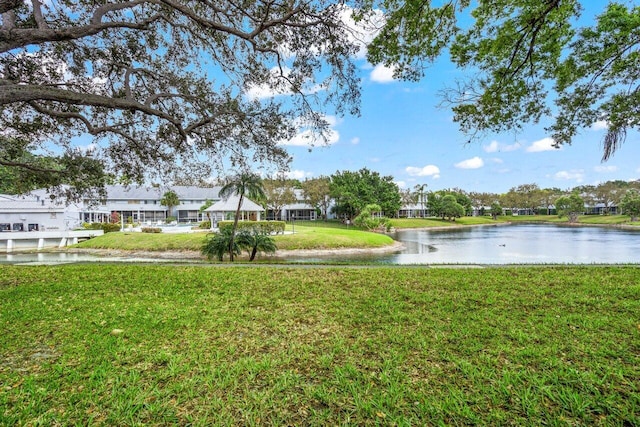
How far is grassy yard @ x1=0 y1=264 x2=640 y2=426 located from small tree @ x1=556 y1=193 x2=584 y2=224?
221 feet

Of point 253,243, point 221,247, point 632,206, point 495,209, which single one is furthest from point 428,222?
point 221,247

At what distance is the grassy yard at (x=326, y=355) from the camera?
2086 mm

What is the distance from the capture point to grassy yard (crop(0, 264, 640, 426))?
209 cm

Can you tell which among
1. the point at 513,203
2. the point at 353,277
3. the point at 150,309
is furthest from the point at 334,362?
the point at 513,203

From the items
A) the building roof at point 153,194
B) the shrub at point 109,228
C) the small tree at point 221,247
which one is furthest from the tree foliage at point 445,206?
the shrub at point 109,228

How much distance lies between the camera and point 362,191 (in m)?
45.0

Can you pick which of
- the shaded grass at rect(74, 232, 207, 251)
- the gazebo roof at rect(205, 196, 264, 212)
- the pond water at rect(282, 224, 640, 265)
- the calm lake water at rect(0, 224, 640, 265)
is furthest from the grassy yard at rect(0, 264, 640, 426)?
the gazebo roof at rect(205, 196, 264, 212)

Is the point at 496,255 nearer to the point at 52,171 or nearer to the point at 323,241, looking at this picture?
the point at 323,241

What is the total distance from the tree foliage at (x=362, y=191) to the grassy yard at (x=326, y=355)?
39.4 metres

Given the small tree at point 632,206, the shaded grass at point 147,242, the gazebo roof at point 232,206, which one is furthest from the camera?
the small tree at point 632,206

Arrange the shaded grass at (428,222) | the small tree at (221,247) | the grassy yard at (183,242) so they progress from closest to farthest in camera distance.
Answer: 1. the small tree at (221,247)
2. the grassy yard at (183,242)
3. the shaded grass at (428,222)

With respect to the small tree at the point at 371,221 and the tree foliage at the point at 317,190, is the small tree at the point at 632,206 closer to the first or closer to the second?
the small tree at the point at 371,221

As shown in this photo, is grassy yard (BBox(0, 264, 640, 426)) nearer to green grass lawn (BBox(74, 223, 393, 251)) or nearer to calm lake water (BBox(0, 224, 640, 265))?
calm lake water (BBox(0, 224, 640, 265))

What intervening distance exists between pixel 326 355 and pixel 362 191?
141 feet
